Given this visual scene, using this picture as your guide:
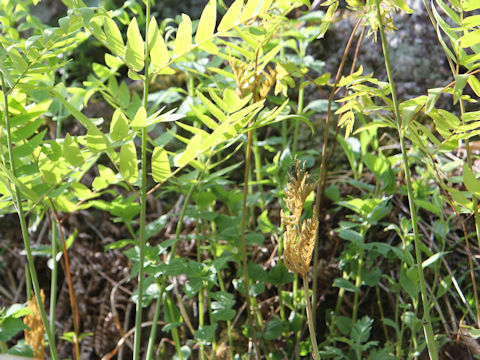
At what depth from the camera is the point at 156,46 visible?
964mm

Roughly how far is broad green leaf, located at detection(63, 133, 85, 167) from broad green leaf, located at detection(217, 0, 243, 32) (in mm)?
343

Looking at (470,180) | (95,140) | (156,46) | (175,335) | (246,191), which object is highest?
(156,46)

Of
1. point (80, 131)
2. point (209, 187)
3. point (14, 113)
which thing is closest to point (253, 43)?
point (209, 187)

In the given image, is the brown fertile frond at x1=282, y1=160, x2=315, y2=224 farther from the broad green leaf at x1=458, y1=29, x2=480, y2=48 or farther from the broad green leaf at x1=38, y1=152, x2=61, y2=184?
the broad green leaf at x1=38, y1=152, x2=61, y2=184

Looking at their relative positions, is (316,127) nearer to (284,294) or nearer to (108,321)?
(284,294)

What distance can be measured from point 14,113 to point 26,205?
28 cm

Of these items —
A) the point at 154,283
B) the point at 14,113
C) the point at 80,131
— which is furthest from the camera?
the point at 80,131

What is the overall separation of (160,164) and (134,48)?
0.21 m

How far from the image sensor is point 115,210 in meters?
1.32

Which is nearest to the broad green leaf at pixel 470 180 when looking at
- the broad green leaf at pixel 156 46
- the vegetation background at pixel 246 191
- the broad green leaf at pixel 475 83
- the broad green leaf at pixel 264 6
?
the vegetation background at pixel 246 191

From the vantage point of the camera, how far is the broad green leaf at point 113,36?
934 millimetres

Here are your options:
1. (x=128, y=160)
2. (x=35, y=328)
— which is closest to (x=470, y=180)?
(x=128, y=160)

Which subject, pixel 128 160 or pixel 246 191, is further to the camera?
pixel 246 191

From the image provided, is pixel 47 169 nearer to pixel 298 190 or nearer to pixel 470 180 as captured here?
pixel 298 190
